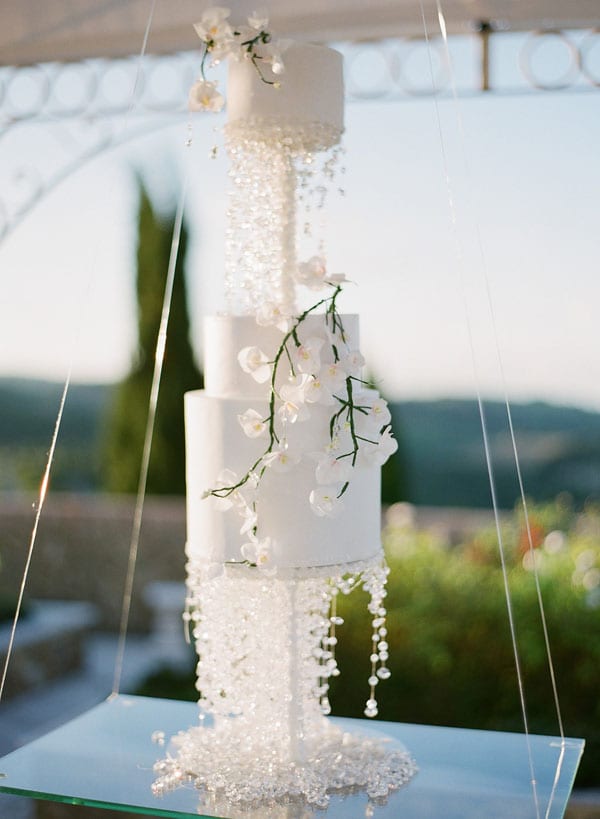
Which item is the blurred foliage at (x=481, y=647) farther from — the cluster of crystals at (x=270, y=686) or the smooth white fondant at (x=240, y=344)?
the smooth white fondant at (x=240, y=344)

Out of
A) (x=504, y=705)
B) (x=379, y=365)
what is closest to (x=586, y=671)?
(x=504, y=705)

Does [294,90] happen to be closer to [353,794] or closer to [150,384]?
[353,794]

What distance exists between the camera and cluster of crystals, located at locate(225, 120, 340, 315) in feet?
6.32

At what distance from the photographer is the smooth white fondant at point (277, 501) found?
6.01 feet

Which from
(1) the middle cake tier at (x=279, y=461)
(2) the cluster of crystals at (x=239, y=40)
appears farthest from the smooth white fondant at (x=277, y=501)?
(2) the cluster of crystals at (x=239, y=40)

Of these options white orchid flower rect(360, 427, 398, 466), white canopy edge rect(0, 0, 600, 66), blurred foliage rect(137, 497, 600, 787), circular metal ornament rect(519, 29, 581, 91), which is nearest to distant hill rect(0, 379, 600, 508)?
blurred foliage rect(137, 497, 600, 787)

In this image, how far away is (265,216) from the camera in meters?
1.94

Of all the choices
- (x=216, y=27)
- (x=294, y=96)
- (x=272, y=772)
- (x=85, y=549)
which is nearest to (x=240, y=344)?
(x=294, y=96)

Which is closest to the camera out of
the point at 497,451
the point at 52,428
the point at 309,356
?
the point at 309,356

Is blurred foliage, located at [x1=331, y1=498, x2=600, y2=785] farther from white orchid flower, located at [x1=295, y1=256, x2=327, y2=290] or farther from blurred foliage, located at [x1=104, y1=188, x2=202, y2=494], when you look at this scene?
blurred foliage, located at [x1=104, y1=188, x2=202, y2=494]

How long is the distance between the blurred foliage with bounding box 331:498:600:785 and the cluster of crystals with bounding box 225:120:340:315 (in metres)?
2.33

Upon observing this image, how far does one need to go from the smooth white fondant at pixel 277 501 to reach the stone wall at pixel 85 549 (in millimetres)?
3964

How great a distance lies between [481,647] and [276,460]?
7.84ft

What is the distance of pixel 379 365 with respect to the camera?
22.3 feet
